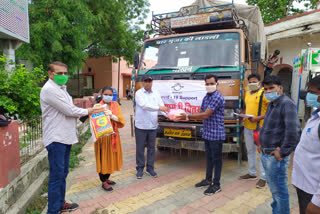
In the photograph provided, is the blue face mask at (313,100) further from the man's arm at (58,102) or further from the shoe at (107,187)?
the shoe at (107,187)

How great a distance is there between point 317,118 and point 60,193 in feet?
9.71

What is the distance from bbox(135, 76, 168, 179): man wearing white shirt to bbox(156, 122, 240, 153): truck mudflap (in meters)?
0.32

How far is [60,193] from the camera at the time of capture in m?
2.92

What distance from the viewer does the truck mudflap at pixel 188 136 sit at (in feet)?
13.6

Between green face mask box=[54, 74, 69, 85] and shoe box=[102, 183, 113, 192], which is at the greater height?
green face mask box=[54, 74, 69, 85]

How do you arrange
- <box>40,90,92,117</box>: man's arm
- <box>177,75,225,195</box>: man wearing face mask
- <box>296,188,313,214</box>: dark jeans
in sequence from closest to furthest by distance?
1. <box>296,188,313,214</box>: dark jeans
2. <box>40,90,92,117</box>: man's arm
3. <box>177,75,225,195</box>: man wearing face mask

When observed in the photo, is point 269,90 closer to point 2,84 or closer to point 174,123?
point 174,123

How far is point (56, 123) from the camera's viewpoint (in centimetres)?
272

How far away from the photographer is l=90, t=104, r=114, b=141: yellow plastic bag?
324 cm

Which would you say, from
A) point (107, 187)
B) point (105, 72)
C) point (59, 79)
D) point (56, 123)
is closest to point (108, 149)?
point (107, 187)

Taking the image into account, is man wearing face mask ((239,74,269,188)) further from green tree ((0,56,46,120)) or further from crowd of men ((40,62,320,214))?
green tree ((0,56,46,120))

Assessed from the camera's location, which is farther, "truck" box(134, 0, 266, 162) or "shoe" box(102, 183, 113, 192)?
"truck" box(134, 0, 266, 162)

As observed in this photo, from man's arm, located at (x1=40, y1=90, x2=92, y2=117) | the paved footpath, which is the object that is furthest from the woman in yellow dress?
man's arm, located at (x1=40, y1=90, x2=92, y2=117)

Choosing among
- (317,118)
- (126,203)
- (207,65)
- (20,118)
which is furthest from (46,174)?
(317,118)
